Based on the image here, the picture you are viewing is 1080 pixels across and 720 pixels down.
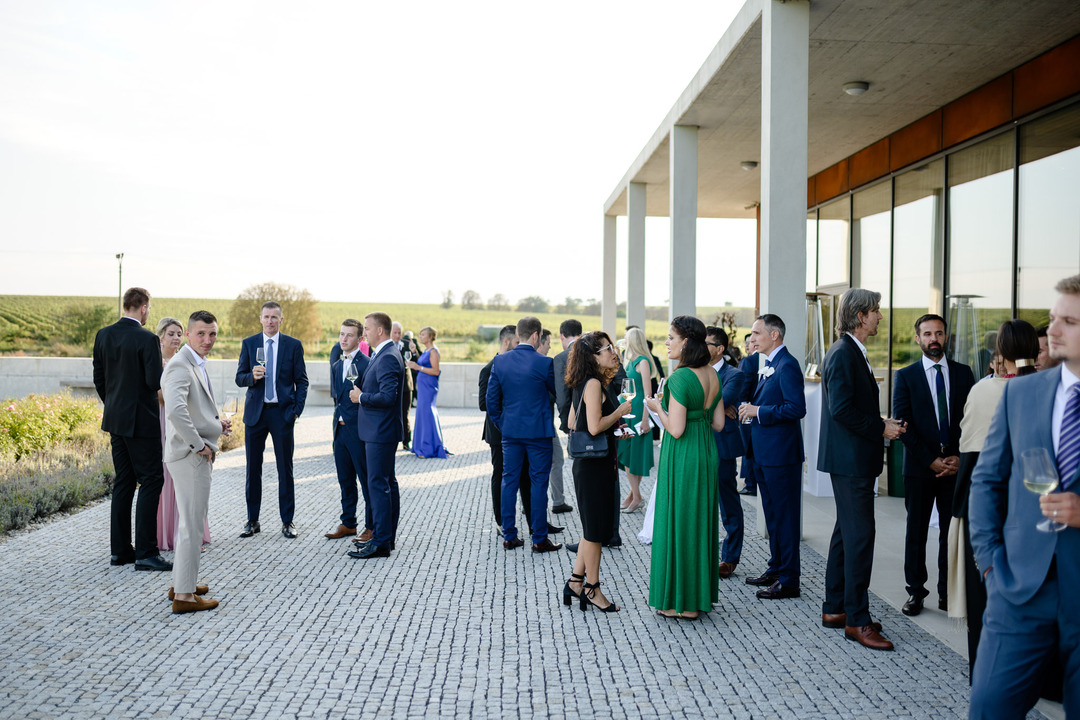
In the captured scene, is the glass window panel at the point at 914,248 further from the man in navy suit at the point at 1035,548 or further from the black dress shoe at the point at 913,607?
the man in navy suit at the point at 1035,548

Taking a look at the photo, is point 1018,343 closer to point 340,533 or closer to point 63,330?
point 340,533

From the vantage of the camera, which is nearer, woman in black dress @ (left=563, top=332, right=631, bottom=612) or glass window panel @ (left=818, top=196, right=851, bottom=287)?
woman in black dress @ (left=563, top=332, right=631, bottom=612)

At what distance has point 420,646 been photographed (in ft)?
15.1

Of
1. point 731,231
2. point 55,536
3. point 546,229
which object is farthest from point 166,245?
point 55,536

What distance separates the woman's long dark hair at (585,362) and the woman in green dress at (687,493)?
527 mm

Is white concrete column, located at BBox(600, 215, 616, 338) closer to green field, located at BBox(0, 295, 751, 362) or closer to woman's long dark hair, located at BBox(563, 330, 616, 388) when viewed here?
woman's long dark hair, located at BBox(563, 330, 616, 388)

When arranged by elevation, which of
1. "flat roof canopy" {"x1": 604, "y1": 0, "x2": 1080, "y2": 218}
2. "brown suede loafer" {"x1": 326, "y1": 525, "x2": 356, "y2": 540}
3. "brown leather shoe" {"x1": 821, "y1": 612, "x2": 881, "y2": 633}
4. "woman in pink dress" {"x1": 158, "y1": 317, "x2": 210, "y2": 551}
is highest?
"flat roof canopy" {"x1": 604, "y1": 0, "x2": 1080, "y2": 218}

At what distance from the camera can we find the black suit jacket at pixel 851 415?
4602 millimetres

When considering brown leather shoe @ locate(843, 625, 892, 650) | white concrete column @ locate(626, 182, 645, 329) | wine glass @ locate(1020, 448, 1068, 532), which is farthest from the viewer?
white concrete column @ locate(626, 182, 645, 329)

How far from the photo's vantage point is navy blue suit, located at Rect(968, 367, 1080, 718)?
7.55 ft

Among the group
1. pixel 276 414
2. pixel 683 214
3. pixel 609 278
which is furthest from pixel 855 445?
pixel 609 278

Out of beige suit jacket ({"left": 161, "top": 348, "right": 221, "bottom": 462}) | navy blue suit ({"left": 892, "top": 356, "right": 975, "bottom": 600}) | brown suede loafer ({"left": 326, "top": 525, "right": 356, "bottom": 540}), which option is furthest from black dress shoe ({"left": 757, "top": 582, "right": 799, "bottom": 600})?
beige suit jacket ({"left": 161, "top": 348, "right": 221, "bottom": 462})

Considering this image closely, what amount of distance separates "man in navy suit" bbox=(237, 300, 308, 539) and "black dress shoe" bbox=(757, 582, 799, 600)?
14.3 feet

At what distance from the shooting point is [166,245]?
2277 inches
